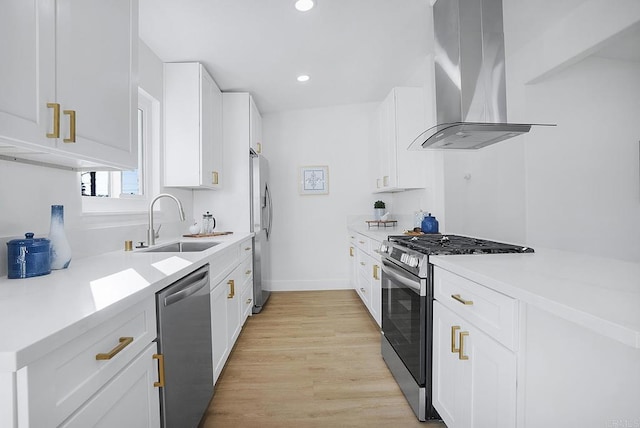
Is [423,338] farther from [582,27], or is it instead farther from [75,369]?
[582,27]

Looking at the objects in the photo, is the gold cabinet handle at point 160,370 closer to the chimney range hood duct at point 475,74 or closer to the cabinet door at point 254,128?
the chimney range hood duct at point 475,74

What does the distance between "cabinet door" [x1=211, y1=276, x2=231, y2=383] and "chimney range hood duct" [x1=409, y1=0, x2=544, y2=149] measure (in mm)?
1692

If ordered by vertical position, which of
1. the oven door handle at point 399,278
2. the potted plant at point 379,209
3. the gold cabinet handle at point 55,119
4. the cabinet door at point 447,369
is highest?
the gold cabinet handle at point 55,119

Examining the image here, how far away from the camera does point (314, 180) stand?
469 centimetres

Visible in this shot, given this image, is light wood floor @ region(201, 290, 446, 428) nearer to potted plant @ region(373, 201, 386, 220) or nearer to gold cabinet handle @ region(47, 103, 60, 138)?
potted plant @ region(373, 201, 386, 220)

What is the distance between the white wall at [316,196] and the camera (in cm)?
468

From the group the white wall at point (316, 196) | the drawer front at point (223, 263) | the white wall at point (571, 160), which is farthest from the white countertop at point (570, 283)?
the white wall at point (316, 196)

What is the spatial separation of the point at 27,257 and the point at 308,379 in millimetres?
1718

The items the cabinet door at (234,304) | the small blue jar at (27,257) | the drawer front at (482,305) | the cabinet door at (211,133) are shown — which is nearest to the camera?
the drawer front at (482,305)

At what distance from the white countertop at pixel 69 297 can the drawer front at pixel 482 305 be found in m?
1.22

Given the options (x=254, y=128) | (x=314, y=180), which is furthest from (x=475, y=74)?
(x=314, y=180)

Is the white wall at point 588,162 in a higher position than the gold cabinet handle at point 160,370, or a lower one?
higher

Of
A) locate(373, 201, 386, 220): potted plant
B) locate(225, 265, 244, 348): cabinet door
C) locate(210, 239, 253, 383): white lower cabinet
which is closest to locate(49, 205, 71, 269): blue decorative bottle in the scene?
locate(210, 239, 253, 383): white lower cabinet

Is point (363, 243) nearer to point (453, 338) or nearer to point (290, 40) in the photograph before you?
point (290, 40)
